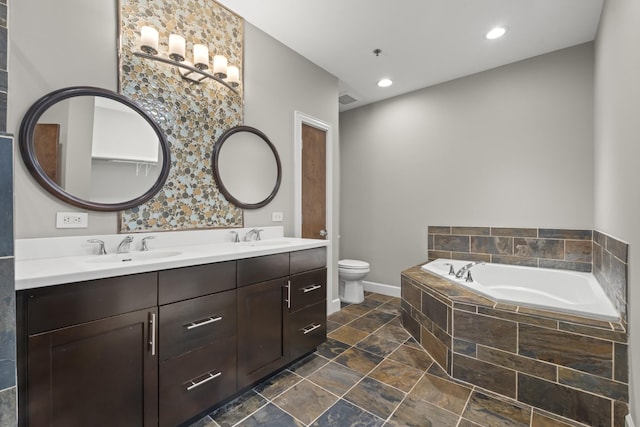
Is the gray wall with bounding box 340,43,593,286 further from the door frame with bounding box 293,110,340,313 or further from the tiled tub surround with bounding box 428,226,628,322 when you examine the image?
the door frame with bounding box 293,110,340,313

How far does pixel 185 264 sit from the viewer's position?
149 centimetres

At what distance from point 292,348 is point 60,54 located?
229 centimetres

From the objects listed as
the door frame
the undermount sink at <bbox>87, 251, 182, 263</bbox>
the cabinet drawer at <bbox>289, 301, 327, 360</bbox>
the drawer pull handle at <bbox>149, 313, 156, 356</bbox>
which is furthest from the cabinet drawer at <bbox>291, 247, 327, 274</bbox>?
the drawer pull handle at <bbox>149, 313, 156, 356</bbox>

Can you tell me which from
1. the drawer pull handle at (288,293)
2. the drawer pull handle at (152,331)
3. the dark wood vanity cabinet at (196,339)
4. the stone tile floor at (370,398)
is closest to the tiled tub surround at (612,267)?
the stone tile floor at (370,398)

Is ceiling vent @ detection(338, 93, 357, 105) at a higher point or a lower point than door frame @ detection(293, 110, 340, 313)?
higher

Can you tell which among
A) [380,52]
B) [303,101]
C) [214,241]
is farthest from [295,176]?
[380,52]

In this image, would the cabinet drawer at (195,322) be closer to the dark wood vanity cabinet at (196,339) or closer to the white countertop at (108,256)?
the dark wood vanity cabinet at (196,339)

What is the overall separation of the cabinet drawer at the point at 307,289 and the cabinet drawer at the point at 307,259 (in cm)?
4

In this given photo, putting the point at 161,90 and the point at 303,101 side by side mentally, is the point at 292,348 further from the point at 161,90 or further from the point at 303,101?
the point at 303,101

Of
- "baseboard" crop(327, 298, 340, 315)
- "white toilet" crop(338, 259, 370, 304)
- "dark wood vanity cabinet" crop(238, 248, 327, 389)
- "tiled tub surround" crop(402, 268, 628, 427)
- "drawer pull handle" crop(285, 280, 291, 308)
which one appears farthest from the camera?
"white toilet" crop(338, 259, 370, 304)

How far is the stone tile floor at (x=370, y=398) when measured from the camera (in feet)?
5.34

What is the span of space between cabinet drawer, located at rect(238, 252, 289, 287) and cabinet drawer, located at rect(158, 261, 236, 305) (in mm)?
66

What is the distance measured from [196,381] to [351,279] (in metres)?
2.30

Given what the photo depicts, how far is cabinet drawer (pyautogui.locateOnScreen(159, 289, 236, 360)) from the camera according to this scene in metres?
1.43
